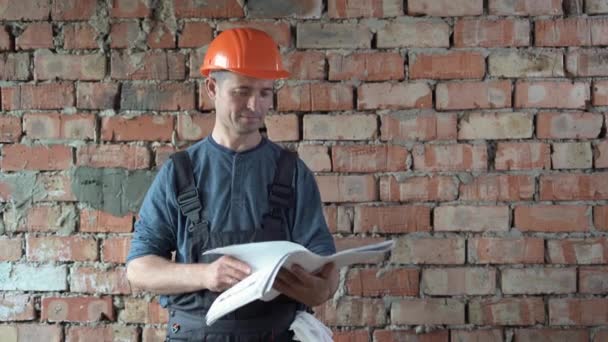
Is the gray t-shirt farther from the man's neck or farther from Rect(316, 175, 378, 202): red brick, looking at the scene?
Rect(316, 175, 378, 202): red brick

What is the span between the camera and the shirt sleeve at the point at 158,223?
66.1 inches

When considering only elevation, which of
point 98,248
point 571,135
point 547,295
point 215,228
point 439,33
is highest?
point 439,33

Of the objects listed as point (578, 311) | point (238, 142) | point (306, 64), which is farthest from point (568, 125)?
point (238, 142)

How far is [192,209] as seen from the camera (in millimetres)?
1649

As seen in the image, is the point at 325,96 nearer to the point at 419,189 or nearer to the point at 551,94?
the point at 419,189

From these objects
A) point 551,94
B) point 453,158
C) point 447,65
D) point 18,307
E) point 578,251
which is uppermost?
point 447,65

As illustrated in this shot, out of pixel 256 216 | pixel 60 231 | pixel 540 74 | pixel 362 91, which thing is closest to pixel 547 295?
pixel 540 74

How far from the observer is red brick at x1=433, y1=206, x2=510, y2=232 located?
218 cm

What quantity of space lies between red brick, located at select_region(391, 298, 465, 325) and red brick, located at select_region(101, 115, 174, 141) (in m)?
0.99

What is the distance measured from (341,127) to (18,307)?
1296mm

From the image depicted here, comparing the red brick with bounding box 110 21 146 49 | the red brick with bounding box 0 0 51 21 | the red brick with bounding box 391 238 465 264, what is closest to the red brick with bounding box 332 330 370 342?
the red brick with bounding box 391 238 465 264

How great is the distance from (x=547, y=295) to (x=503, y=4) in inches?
39.5

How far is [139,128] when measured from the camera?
223 cm

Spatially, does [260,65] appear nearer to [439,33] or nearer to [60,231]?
[439,33]
